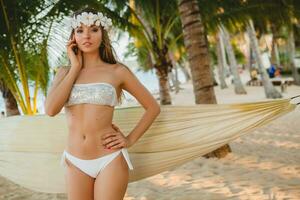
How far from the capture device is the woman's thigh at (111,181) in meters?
1.41

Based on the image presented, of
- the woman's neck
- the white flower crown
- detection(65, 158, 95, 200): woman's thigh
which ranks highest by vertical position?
the white flower crown

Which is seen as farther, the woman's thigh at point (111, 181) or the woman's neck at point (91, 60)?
the woman's neck at point (91, 60)

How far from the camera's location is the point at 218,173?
337 cm

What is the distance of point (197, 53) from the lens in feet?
11.8

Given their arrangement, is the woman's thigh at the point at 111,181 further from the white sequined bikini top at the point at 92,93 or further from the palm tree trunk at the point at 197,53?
the palm tree trunk at the point at 197,53

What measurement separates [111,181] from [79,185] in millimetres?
139

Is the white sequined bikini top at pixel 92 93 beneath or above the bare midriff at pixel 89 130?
above

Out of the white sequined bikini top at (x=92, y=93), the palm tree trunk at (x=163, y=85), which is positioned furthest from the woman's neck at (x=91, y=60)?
the palm tree trunk at (x=163, y=85)

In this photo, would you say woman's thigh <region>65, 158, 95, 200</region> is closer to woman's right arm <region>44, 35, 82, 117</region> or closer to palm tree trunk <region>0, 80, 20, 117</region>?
woman's right arm <region>44, 35, 82, 117</region>

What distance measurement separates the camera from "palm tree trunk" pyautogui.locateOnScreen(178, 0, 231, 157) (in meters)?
3.60

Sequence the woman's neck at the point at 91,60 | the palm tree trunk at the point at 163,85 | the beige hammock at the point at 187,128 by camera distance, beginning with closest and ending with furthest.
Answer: the woman's neck at the point at 91,60 → the beige hammock at the point at 187,128 → the palm tree trunk at the point at 163,85

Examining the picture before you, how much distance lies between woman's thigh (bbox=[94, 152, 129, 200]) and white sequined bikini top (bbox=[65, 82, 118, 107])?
24cm

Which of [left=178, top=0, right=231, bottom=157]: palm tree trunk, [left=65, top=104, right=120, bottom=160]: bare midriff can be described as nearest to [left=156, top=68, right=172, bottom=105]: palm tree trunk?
[left=178, top=0, right=231, bottom=157]: palm tree trunk

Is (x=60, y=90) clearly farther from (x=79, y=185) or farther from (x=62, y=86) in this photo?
(x=79, y=185)
